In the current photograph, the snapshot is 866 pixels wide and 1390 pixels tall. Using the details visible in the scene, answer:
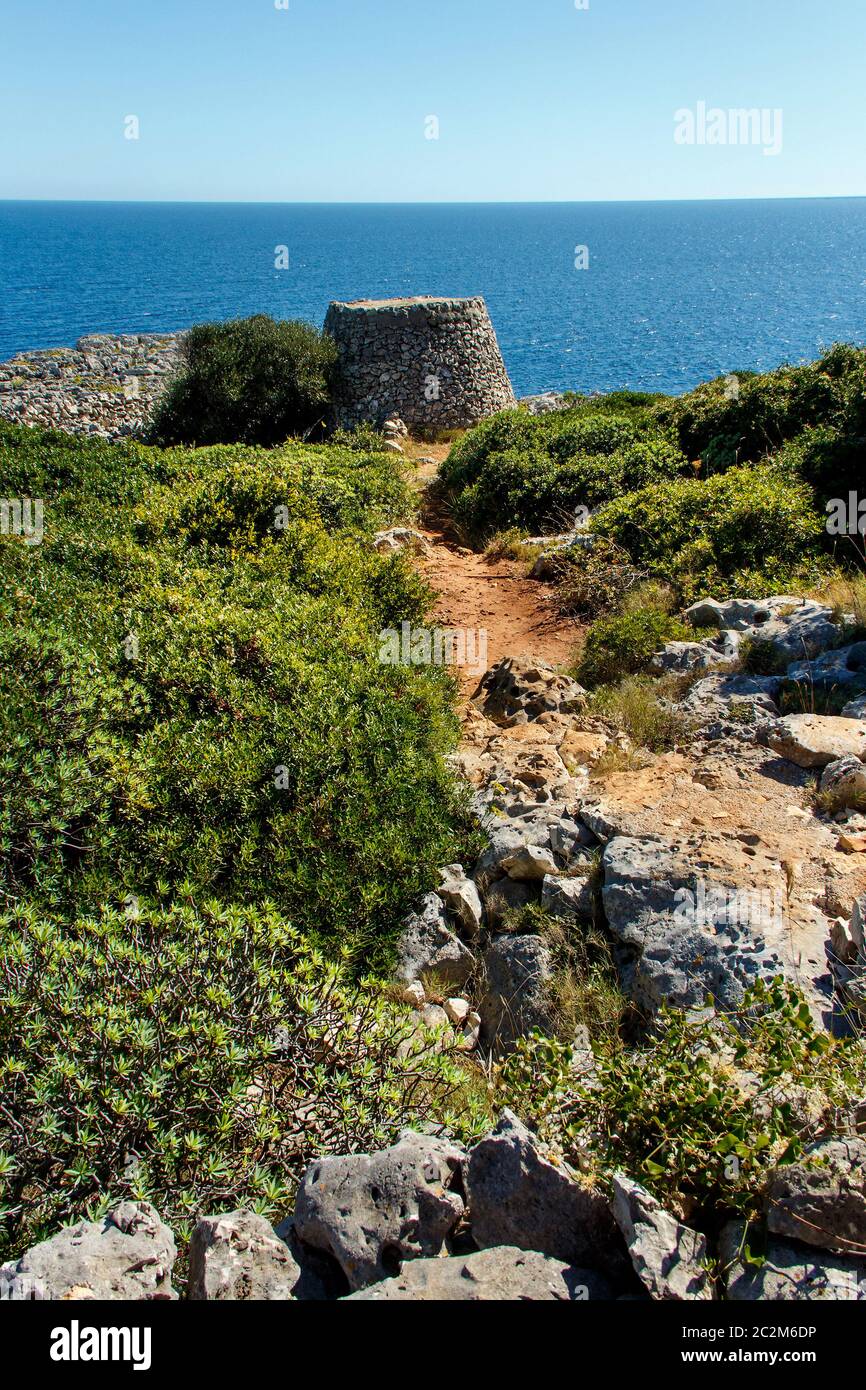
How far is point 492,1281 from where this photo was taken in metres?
2.60

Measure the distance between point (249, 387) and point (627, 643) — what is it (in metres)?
17.5

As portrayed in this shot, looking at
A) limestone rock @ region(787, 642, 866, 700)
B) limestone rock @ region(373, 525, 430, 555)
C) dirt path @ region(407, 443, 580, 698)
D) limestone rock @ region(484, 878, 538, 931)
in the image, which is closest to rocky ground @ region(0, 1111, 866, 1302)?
limestone rock @ region(484, 878, 538, 931)

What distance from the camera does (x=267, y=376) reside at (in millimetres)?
23062

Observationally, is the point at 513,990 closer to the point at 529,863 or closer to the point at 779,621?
the point at 529,863

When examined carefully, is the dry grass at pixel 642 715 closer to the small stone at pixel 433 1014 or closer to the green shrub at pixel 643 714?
the green shrub at pixel 643 714

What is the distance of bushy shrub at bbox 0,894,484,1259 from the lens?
3.14m

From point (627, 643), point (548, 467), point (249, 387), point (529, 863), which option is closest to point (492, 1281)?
point (529, 863)

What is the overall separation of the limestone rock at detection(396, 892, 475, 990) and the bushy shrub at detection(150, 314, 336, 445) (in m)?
19.5

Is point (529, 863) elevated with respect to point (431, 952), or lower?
elevated

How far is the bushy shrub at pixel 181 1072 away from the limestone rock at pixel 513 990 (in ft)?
3.25

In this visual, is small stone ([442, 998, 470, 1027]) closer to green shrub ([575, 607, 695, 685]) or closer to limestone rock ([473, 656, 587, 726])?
limestone rock ([473, 656, 587, 726])

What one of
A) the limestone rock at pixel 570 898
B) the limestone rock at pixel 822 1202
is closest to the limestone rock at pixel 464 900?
the limestone rock at pixel 570 898

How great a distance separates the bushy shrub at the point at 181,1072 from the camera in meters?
3.14
